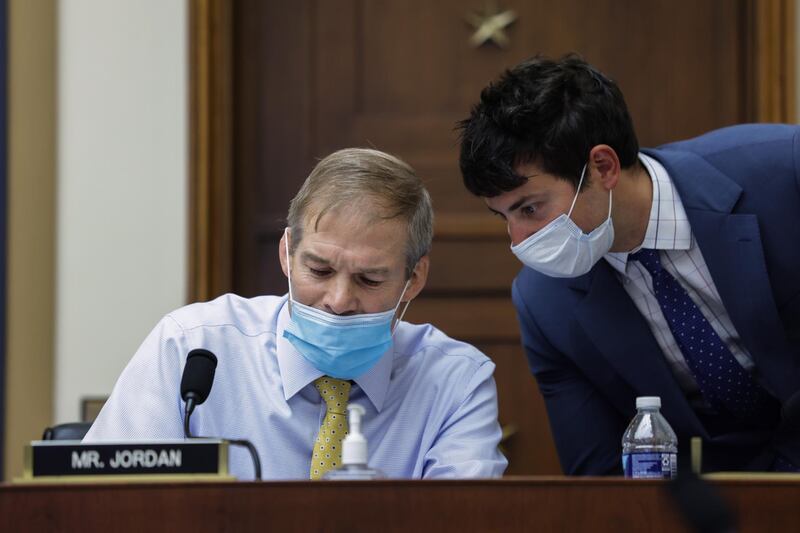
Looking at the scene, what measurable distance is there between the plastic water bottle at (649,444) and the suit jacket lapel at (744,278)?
0.21 m

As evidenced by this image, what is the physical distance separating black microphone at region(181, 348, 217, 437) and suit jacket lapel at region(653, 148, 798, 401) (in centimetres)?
94

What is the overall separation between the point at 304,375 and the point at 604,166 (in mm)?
646

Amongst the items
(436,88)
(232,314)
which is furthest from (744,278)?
(436,88)

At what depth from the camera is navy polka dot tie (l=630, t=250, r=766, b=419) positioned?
6.82 feet

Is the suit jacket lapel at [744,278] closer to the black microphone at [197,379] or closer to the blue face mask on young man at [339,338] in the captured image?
the blue face mask on young man at [339,338]

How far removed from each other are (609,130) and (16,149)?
179 cm

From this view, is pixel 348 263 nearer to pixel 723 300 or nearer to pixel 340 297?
pixel 340 297

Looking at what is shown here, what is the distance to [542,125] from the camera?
2.02 m

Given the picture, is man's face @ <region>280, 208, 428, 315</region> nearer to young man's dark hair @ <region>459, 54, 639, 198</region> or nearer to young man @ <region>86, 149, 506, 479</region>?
young man @ <region>86, 149, 506, 479</region>

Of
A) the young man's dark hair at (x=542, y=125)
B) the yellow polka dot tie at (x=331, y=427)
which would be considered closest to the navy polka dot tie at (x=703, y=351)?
the young man's dark hair at (x=542, y=125)

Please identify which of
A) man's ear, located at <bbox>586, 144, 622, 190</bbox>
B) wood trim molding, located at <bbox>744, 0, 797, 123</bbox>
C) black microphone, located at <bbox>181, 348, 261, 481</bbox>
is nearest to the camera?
black microphone, located at <bbox>181, 348, 261, 481</bbox>

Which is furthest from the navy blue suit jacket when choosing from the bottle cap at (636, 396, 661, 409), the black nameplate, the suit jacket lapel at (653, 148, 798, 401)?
the black nameplate

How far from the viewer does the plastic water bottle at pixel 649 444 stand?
6.04 feet

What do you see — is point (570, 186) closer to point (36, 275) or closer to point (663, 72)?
point (663, 72)
